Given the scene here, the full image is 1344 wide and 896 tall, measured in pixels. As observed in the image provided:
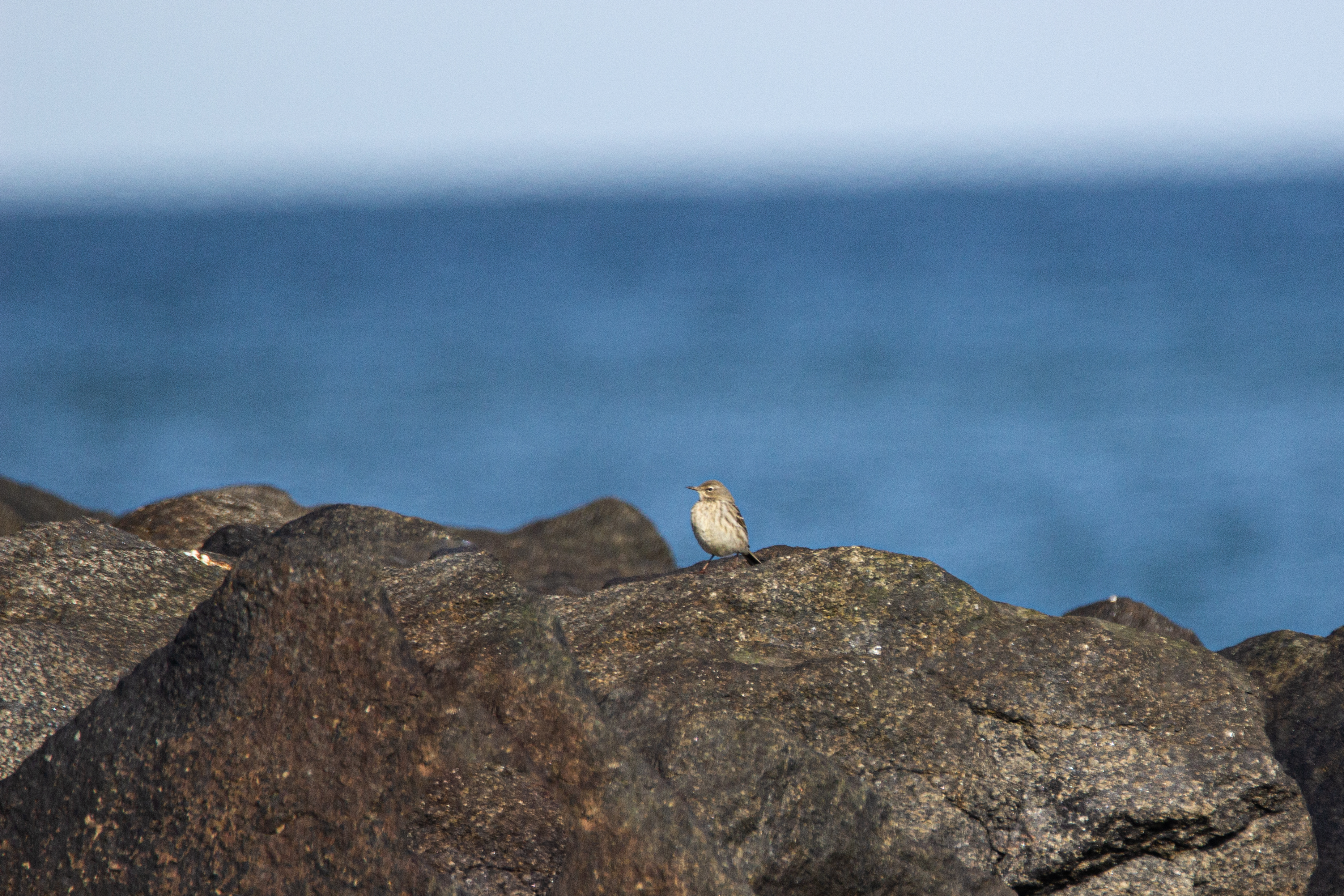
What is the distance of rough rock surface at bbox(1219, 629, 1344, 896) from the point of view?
7.03 m

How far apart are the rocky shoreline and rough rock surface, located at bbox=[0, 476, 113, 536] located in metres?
2.58

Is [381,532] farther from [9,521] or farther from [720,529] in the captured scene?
[9,521]

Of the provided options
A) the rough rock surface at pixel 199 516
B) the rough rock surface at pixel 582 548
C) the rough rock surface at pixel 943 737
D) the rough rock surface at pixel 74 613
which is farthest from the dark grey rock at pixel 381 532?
the rough rock surface at pixel 582 548

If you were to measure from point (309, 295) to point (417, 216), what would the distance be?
63109 millimetres

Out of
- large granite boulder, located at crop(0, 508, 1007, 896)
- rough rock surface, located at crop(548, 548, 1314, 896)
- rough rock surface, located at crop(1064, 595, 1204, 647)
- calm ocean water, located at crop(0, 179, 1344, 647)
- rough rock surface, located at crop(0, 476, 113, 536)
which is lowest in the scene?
large granite boulder, located at crop(0, 508, 1007, 896)

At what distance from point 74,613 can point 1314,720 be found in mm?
6553

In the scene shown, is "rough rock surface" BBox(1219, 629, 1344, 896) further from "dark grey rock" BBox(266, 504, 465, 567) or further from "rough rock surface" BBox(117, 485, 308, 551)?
"rough rock surface" BBox(117, 485, 308, 551)

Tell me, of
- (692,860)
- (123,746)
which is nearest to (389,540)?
(123,746)

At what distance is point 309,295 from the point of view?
84.3 meters

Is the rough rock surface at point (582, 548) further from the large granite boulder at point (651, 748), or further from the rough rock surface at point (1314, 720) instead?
the rough rock surface at point (1314, 720)

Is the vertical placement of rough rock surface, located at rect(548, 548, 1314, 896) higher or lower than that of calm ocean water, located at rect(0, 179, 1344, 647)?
lower

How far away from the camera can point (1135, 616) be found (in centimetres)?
997

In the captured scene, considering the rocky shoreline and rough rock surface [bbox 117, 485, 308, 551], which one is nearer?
the rocky shoreline

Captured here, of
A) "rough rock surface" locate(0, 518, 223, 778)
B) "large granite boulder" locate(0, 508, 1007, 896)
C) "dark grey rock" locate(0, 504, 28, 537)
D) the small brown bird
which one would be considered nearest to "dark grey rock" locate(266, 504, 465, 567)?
"rough rock surface" locate(0, 518, 223, 778)
